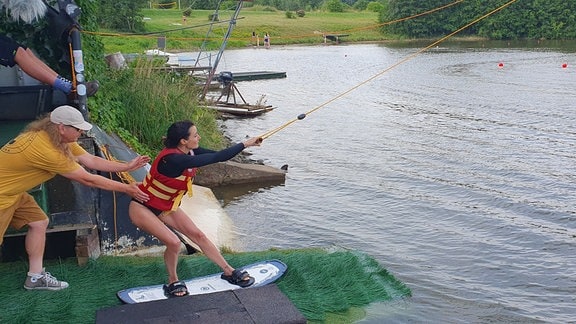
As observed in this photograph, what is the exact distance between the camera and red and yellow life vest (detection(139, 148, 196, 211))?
21.8ft

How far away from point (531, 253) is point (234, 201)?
5751 mm

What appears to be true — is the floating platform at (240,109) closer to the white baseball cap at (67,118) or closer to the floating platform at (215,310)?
the floating platform at (215,310)

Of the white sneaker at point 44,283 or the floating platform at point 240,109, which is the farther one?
the floating platform at point 240,109

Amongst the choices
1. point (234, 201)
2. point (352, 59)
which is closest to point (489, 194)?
point (234, 201)

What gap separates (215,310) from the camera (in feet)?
21.1

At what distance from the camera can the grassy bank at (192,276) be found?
6672 mm

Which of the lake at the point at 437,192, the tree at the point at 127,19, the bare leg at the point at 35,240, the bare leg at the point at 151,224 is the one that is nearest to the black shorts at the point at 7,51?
the bare leg at the point at 35,240

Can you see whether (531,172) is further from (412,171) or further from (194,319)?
(194,319)

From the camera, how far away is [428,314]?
26.7 ft

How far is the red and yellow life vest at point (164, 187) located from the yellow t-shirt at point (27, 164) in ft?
2.48

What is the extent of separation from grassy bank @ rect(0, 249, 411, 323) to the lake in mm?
335

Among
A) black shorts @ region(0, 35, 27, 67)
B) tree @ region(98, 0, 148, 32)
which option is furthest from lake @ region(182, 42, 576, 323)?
tree @ region(98, 0, 148, 32)

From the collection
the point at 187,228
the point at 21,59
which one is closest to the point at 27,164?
the point at 187,228

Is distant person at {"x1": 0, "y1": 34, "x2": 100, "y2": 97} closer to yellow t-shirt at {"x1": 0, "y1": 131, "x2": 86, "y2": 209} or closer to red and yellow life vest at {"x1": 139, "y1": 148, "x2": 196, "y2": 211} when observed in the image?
yellow t-shirt at {"x1": 0, "y1": 131, "x2": 86, "y2": 209}
